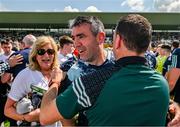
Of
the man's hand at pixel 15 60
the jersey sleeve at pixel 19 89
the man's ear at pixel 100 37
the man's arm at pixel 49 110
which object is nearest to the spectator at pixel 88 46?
the man's ear at pixel 100 37

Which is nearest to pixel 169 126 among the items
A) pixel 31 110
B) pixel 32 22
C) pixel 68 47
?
pixel 31 110

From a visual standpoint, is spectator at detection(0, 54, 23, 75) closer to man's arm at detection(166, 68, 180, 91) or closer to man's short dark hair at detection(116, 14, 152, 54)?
man's arm at detection(166, 68, 180, 91)

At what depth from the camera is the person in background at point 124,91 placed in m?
2.13

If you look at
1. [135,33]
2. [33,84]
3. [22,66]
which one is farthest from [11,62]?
[135,33]

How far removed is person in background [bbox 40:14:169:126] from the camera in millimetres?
2127

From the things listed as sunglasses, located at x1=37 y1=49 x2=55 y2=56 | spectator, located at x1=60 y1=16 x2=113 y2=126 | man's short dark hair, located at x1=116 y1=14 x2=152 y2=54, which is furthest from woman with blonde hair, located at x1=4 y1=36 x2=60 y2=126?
man's short dark hair, located at x1=116 y1=14 x2=152 y2=54

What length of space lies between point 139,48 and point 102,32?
3.72 feet

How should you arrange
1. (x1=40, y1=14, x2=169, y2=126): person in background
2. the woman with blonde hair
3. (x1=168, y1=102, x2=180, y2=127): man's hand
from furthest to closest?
the woman with blonde hair
(x1=168, y1=102, x2=180, y2=127): man's hand
(x1=40, y1=14, x2=169, y2=126): person in background

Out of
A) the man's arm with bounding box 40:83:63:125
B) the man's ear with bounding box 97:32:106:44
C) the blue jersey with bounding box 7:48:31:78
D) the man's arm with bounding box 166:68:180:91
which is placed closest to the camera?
the man's arm with bounding box 40:83:63:125

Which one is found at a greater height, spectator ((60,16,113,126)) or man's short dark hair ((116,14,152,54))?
man's short dark hair ((116,14,152,54))

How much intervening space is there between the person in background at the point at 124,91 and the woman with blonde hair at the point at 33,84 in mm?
1630

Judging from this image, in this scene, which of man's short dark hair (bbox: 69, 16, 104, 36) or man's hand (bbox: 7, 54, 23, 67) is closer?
man's short dark hair (bbox: 69, 16, 104, 36)

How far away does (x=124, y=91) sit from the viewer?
213 centimetres

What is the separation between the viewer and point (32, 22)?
55188 mm
